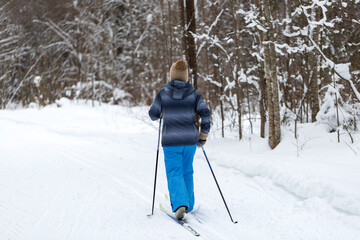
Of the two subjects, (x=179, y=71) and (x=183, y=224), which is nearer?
(x=183, y=224)

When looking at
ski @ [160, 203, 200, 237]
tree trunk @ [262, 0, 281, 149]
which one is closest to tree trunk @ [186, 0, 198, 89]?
tree trunk @ [262, 0, 281, 149]

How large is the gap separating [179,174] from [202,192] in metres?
1.35

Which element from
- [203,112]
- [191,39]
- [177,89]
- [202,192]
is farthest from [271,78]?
[177,89]

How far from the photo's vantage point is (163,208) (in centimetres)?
452

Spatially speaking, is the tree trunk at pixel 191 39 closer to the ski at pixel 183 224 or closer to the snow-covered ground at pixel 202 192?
the snow-covered ground at pixel 202 192

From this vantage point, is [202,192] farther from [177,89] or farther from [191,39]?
[191,39]

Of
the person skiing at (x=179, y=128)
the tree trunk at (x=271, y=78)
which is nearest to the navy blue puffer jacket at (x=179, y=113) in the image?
the person skiing at (x=179, y=128)

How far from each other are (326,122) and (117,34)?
2318cm

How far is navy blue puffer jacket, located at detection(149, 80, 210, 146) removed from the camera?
4.14m

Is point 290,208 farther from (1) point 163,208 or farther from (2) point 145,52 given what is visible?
(2) point 145,52

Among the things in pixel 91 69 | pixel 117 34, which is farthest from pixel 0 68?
pixel 117 34

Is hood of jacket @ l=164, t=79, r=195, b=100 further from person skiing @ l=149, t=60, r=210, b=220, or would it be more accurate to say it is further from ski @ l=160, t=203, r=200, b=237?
ski @ l=160, t=203, r=200, b=237

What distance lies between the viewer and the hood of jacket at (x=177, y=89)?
13.7 ft

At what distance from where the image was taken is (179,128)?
415 centimetres
